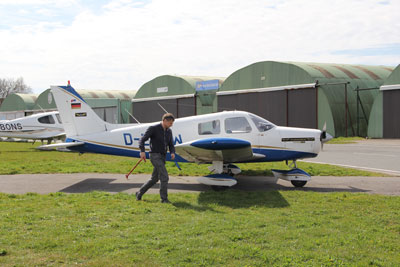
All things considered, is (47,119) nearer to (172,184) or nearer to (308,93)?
(172,184)

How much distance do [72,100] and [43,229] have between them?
6726 mm

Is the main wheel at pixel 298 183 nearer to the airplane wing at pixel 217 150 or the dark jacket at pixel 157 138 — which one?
the airplane wing at pixel 217 150

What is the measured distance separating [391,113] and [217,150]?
22097 mm

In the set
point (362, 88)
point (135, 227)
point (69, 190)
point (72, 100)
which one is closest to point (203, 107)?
point (362, 88)

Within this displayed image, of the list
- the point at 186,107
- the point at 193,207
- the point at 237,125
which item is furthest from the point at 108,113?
the point at 193,207

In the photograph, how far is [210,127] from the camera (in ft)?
34.6

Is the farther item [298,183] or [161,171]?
[298,183]

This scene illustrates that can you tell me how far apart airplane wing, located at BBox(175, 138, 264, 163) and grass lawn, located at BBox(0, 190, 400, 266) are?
3.83ft

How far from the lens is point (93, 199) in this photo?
26.7 feet

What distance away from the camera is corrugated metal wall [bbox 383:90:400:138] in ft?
88.7

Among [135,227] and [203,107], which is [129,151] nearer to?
[135,227]

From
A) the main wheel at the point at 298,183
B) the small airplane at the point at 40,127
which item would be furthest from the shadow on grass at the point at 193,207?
the small airplane at the point at 40,127

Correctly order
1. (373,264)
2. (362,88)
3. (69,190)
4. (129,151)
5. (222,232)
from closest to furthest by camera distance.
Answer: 1. (373,264)
2. (222,232)
3. (69,190)
4. (129,151)
5. (362,88)

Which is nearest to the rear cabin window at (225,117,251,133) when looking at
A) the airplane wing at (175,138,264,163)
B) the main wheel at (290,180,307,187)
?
the airplane wing at (175,138,264,163)
